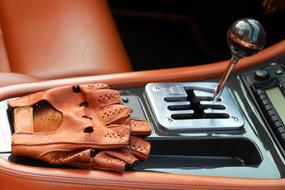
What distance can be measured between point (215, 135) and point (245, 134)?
58 mm

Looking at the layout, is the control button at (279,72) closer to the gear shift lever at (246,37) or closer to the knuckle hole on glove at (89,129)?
the gear shift lever at (246,37)

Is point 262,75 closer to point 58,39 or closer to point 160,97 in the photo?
point 160,97

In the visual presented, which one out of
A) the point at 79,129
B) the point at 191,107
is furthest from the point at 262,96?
the point at 79,129

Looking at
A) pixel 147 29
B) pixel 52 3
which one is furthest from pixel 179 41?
pixel 52 3

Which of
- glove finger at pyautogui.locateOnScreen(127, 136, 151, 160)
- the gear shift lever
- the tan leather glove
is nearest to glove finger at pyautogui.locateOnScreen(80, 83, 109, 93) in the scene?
the tan leather glove

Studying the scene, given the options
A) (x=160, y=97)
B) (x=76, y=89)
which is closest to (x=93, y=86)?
(x=76, y=89)

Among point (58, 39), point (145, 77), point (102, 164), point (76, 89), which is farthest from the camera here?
point (58, 39)

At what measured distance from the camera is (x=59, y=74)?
135cm

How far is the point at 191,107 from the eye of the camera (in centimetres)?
111

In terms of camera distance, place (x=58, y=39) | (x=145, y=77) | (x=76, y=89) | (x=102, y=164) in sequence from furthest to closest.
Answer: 1. (x=58, y=39)
2. (x=145, y=77)
3. (x=76, y=89)
4. (x=102, y=164)

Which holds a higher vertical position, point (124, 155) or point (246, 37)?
point (246, 37)

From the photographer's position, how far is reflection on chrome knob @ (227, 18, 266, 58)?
1.01 metres

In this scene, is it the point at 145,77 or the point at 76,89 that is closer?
the point at 76,89

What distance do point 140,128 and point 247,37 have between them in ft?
0.77
